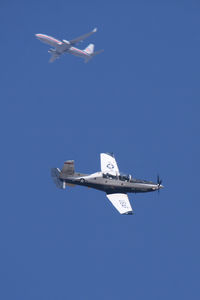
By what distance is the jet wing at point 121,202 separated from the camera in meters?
59.9

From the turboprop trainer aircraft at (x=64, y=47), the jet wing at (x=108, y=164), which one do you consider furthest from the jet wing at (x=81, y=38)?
the jet wing at (x=108, y=164)

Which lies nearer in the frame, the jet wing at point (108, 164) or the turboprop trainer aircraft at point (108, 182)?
the turboprop trainer aircraft at point (108, 182)

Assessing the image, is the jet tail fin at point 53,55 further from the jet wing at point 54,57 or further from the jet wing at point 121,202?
the jet wing at point 121,202

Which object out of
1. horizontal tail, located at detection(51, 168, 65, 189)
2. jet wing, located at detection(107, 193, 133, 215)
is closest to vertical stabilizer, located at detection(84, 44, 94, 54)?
horizontal tail, located at detection(51, 168, 65, 189)

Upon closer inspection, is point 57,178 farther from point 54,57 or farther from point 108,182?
point 54,57

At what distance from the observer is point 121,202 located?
61094 millimetres

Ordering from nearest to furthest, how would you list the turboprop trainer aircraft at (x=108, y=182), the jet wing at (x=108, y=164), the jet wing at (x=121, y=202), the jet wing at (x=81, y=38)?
the jet wing at (x=121, y=202)
the turboprop trainer aircraft at (x=108, y=182)
the jet wing at (x=108, y=164)
the jet wing at (x=81, y=38)

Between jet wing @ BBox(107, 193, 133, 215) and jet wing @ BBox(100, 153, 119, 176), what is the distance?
130 inches

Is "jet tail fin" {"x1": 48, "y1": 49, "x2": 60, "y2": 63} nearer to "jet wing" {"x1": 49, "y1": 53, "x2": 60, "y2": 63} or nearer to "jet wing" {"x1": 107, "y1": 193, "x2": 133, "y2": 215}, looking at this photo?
"jet wing" {"x1": 49, "y1": 53, "x2": 60, "y2": 63}

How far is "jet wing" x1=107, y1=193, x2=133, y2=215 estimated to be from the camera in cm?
5994

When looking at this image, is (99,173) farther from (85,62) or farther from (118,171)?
(85,62)

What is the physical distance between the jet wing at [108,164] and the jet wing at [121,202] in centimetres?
329

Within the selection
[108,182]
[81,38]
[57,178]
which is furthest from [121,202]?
[81,38]

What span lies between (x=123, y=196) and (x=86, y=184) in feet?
17.6
